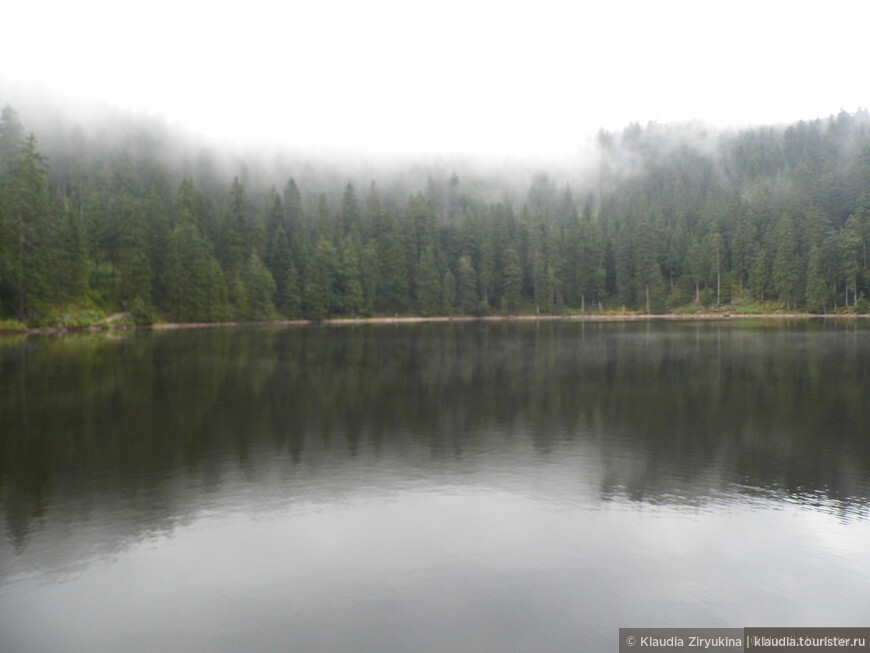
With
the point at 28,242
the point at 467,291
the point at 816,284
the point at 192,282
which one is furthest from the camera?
the point at 467,291

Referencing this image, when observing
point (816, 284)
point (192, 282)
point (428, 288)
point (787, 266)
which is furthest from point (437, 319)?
point (816, 284)

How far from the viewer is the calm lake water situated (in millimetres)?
7781

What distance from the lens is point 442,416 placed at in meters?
20.3

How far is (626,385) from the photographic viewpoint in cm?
2611

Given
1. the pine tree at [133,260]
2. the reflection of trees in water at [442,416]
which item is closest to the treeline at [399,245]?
the pine tree at [133,260]

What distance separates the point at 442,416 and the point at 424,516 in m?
9.04

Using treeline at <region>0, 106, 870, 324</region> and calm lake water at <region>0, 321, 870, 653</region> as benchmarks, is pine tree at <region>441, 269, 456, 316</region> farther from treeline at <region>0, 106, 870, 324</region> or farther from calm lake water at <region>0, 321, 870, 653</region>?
calm lake water at <region>0, 321, 870, 653</region>

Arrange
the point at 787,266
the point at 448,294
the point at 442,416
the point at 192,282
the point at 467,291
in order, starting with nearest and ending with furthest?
the point at 442,416, the point at 192,282, the point at 787,266, the point at 448,294, the point at 467,291

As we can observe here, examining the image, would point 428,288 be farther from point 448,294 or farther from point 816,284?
point 816,284

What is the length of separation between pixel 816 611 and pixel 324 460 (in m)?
10.7

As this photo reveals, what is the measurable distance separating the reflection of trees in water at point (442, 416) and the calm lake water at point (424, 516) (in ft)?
0.45

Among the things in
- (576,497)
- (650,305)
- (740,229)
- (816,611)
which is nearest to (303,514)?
(576,497)

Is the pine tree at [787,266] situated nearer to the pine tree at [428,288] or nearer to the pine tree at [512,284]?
the pine tree at [512,284]

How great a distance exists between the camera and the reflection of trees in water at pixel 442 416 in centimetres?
1386
